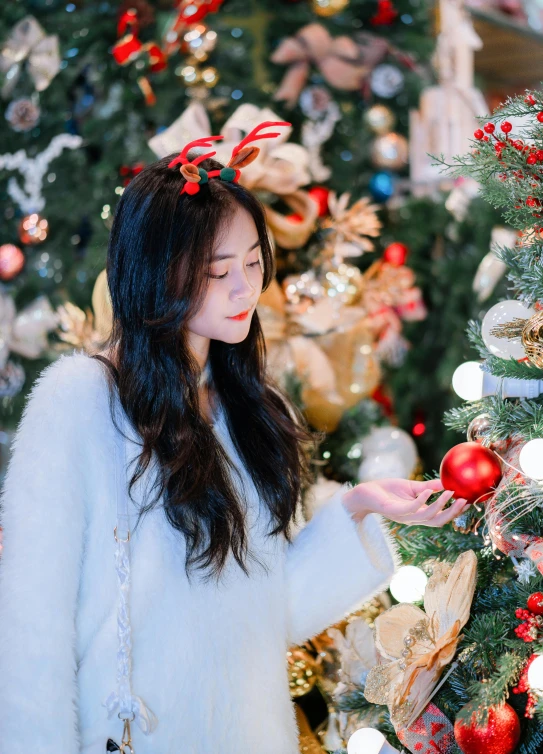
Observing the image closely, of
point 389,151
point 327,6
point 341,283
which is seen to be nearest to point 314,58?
point 327,6

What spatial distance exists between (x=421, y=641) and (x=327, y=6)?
1828 millimetres

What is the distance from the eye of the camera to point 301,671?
1599 mm

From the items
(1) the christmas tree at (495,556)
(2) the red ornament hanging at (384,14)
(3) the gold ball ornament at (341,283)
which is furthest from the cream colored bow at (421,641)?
(2) the red ornament hanging at (384,14)

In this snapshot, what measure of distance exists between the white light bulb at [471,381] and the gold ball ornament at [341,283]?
34.5 inches

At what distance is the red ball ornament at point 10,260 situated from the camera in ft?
7.66

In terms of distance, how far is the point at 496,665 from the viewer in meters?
1.08

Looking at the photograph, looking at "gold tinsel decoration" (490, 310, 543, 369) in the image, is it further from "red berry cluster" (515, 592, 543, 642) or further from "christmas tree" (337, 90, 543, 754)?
"red berry cluster" (515, 592, 543, 642)

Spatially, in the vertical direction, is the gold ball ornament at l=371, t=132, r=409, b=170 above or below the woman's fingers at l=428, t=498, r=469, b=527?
below

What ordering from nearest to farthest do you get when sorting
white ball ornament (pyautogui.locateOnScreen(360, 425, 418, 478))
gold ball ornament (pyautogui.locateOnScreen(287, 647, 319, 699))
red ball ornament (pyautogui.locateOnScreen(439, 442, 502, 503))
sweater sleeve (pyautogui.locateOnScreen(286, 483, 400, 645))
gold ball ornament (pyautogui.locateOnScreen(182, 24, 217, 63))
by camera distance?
red ball ornament (pyautogui.locateOnScreen(439, 442, 502, 503)) → sweater sleeve (pyautogui.locateOnScreen(286, 483, 400, 645)) → gold ball ornament (pyautogui.locateOnScreen(287, 647, 319, 699)) → white ball ornament (pyautogui.locateOnScreen(360, 425, 418, 478)) → gold ball ornament (pyautogui.locateOnScreen(182, 24, 217, 63))

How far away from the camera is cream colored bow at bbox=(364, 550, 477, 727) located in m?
1.07

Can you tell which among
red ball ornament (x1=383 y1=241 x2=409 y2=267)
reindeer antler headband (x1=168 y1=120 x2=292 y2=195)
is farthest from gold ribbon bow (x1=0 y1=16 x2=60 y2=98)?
reindeer antler headband (x1=168 y1=120 x2=292 y2=195)

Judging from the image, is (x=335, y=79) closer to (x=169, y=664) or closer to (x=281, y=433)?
(x=281, y=433)

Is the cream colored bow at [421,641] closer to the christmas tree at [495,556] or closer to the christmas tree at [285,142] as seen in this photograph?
the christmas tree at [495,556]

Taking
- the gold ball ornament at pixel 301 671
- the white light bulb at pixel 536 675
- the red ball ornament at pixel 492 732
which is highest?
the white light bulb at pixel 536 675
